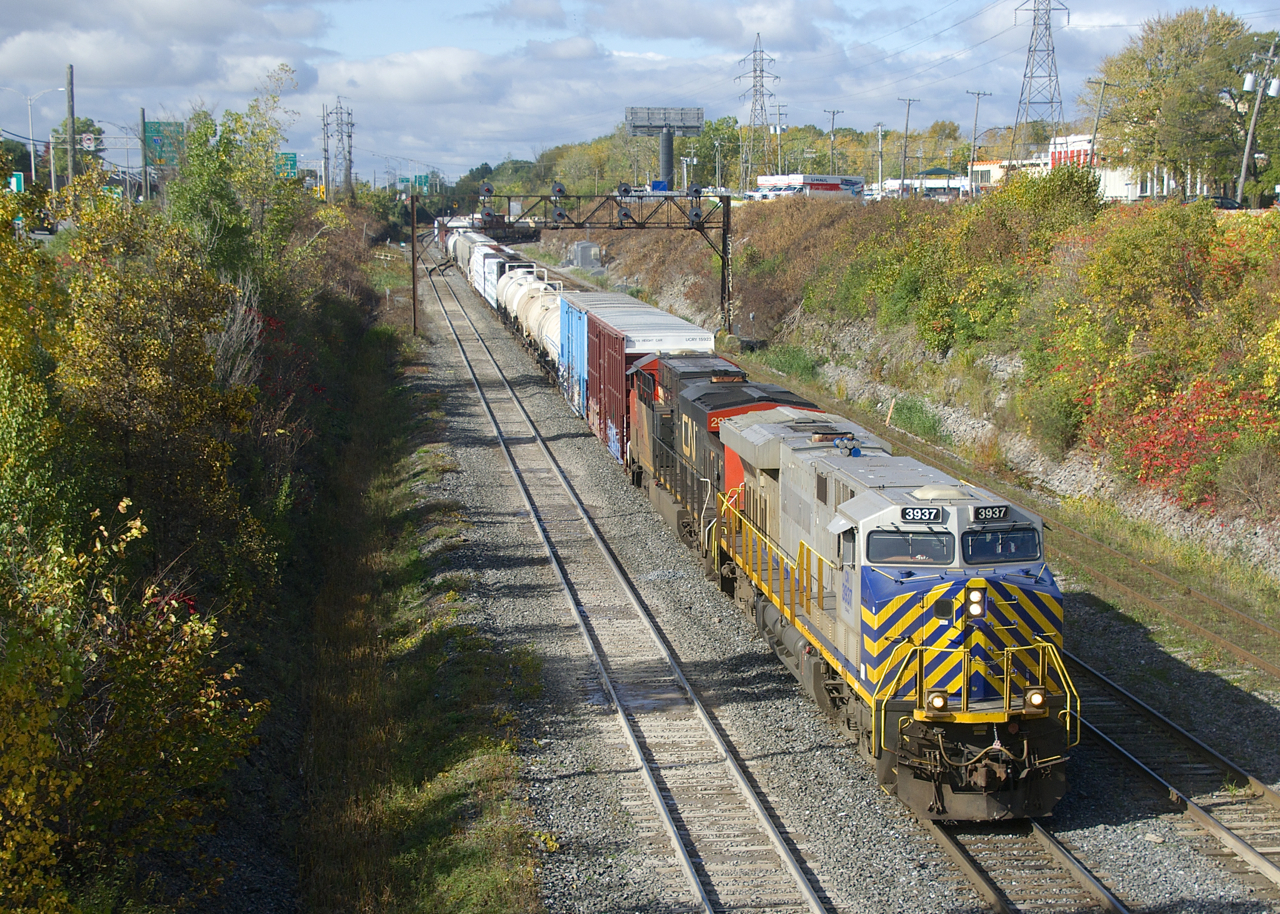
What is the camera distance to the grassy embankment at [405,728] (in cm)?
1066

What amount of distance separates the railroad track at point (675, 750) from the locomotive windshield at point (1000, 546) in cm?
364

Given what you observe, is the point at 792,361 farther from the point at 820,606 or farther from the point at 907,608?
the point at 907,608

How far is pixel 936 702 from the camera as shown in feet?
33.9

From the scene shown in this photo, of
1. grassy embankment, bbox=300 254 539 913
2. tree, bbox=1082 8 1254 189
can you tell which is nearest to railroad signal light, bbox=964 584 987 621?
grassy embankment, bbox=300 254 539 913

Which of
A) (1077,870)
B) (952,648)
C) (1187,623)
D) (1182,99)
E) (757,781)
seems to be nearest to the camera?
(1077,870)

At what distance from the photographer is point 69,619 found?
8.98m

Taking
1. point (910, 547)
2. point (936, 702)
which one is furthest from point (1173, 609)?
point (936, 702)

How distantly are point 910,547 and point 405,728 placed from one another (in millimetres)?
7606

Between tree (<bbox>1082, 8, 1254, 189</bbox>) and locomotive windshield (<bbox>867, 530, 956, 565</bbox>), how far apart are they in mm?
56566

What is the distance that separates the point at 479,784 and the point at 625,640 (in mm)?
4724

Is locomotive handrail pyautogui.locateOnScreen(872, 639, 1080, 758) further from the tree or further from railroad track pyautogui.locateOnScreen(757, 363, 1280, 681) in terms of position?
the tree

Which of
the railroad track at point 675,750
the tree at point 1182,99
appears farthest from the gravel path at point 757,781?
the tree at point 1182,99

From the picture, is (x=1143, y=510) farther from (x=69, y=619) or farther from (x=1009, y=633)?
(x=69, y=619)

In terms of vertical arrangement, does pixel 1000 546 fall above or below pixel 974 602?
above
